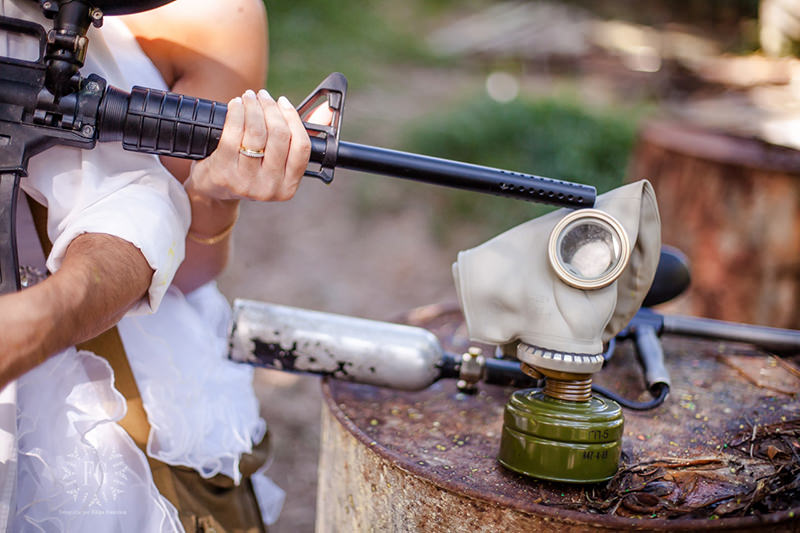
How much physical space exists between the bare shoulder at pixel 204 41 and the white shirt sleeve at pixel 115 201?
21 centimetres

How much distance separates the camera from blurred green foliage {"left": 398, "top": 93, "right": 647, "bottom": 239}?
3.79m

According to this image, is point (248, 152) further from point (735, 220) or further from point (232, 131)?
point (735, 220)

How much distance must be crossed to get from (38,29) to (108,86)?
88 millimetres

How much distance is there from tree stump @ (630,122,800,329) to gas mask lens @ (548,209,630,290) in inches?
67.9

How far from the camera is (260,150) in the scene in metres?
0.77

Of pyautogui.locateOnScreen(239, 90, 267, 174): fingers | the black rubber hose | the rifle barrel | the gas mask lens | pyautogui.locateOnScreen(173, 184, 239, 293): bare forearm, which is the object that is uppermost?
pyautogui.locateOnScreen(239, 90, 267, 174): fingers

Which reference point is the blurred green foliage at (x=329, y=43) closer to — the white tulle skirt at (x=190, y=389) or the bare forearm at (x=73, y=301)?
the white tulle skirt at (x=190, y=389)

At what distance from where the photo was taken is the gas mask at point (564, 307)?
2.48 feet

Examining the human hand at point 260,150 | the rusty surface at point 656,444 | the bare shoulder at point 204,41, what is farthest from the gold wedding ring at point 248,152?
the rusty surface at point 656,444

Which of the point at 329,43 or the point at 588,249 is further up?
the point at 329,43

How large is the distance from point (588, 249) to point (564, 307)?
76mm

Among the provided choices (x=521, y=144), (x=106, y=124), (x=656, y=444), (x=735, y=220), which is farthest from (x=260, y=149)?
(x=521, y=144)

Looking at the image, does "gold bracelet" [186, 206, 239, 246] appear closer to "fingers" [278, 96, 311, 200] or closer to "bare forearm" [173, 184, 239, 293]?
"bare forearm" [173, 184, 239, 293]

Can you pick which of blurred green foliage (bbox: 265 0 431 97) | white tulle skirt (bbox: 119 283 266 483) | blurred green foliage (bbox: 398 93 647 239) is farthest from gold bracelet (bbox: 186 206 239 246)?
blurred green foliage (bbox: 265 0 431 97)
